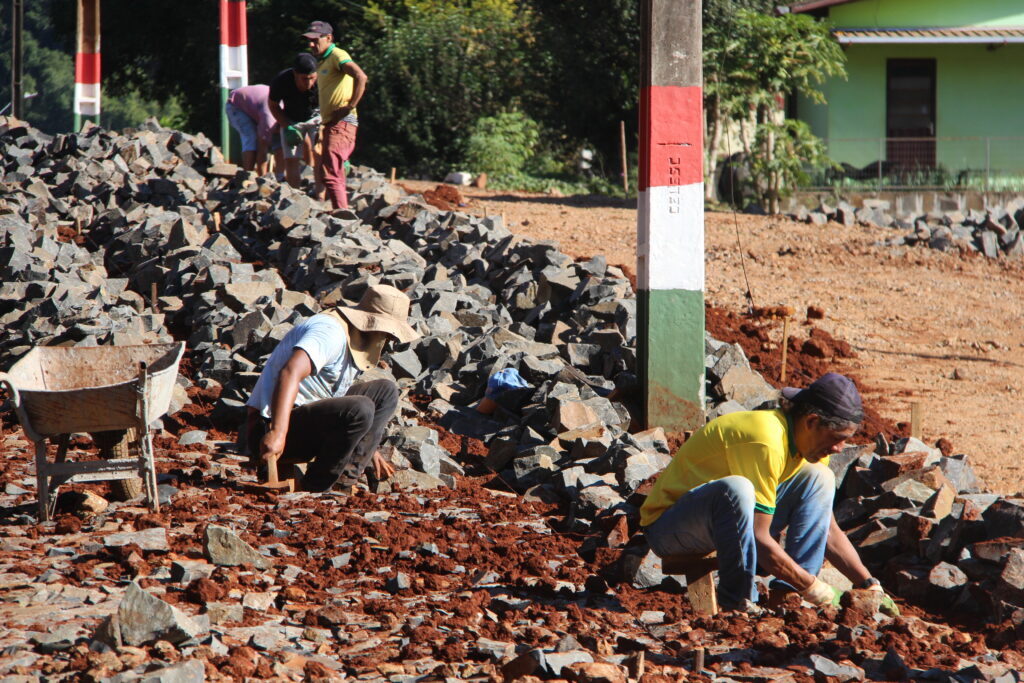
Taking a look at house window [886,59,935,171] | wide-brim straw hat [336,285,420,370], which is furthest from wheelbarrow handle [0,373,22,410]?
house window [886,59,935,171]

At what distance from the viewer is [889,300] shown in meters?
11.3

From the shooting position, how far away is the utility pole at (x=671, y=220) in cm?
673

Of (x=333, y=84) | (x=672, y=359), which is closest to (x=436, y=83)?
(x=333, y=84)

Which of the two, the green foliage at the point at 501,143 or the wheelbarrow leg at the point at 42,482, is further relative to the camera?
the green foliage at the point at 501,143

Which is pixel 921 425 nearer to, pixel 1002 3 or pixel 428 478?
pixel 428 478

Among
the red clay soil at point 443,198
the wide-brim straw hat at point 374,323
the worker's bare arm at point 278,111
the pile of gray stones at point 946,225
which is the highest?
the worker's bare arm at point 278,111

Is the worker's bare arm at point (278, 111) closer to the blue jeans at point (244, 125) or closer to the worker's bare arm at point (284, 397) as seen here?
the blue jeans at point (244, 125)

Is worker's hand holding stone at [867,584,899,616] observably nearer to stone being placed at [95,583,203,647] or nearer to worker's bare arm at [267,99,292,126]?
stone being placed at [95,583,203,647]

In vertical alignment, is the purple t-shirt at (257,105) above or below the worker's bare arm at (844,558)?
above

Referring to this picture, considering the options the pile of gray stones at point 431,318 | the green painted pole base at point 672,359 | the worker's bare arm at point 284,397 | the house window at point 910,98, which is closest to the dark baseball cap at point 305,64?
the pile of gray stones at point 431,318

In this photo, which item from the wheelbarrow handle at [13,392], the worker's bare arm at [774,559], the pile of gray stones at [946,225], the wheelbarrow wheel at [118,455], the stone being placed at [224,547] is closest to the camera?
the worker's bare arm at [774,559]

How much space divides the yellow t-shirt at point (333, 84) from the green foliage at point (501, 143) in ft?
36.3

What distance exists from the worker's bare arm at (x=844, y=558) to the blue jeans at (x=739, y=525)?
0.08 metres

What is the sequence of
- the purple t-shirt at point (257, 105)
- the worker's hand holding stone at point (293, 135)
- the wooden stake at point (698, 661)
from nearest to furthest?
the wooden stake at point (698, 661) → the worker's hand holding stone at point (293, 135) → the purple t-shirt at point (257, 105)
